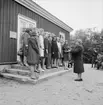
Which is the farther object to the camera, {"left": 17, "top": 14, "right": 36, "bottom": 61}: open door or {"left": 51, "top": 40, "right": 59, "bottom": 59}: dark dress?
{"left": 17, "top": 14, "right": 36, "bottom": 61}: open door

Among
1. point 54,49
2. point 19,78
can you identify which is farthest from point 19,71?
point 54,49

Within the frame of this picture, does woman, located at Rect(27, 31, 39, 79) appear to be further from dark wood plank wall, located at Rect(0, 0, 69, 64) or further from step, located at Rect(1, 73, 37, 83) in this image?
dark wood plank wall, located at Rect(0, 0, 69, 64)

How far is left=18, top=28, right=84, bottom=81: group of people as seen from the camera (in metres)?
4.87

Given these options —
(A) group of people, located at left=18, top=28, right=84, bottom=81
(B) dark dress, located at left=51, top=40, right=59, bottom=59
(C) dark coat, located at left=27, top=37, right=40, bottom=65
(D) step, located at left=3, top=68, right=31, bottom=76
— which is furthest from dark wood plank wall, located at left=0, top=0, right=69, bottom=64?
(B) dark dress, located at left=51, top=40, right=59, bottom=59

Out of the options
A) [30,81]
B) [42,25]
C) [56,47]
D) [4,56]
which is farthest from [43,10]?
[30,81]

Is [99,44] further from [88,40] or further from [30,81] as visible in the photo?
[30,81]

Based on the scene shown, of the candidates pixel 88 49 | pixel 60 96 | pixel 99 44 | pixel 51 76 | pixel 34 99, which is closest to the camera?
pixel 34 99

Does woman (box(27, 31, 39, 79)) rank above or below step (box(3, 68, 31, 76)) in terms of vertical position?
above

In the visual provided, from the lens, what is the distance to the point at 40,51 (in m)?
5.58

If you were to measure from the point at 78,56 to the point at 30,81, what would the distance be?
2224 mm

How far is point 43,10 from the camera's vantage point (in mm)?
8633

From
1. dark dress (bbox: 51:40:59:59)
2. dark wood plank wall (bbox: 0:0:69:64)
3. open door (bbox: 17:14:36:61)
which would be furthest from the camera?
open door (bbox: 17:14:36:61)

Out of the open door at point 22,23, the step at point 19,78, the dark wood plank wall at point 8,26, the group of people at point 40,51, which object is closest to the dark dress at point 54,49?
the group of people at point 40,51

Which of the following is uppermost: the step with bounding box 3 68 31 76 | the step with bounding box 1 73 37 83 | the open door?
the open door
